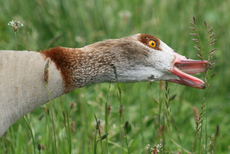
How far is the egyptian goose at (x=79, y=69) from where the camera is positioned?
2381mm

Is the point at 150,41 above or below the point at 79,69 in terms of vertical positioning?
above

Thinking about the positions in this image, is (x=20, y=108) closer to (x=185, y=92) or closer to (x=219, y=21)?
(x=185, y=92)

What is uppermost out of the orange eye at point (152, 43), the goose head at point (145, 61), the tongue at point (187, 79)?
the orange eye at point (152, 43)

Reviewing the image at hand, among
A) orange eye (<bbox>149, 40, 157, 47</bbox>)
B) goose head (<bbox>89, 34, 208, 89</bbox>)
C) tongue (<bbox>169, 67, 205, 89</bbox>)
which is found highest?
orange eye (<bbox>149, 40, 157, 47</bbox>)

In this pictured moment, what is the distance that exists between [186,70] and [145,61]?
1.31 feet

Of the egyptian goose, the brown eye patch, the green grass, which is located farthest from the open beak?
the green grass

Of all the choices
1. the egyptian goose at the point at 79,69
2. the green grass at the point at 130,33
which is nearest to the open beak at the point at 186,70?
the egyptian goose at the point at 79,69

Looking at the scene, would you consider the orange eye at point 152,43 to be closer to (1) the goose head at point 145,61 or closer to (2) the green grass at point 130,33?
(1) the goose head at point 145,61

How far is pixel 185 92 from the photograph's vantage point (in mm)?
4738

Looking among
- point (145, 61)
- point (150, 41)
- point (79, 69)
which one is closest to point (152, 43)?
point (150, 41)

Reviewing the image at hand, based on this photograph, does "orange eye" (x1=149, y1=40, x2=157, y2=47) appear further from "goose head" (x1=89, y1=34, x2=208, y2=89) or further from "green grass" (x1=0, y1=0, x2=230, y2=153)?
"green grass" (x1=0, y1=0, x2=230, y2=153)

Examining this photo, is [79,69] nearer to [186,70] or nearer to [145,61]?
[145,61]

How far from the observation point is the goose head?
273cm

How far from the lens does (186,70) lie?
9.73 feet
